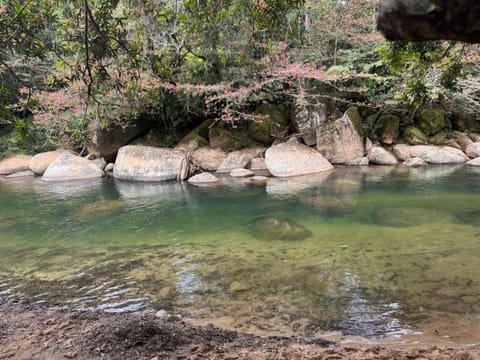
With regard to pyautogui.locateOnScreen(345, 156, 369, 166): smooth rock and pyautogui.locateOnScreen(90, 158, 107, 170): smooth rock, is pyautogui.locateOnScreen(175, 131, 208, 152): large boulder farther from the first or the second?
pyautogui.locateOnScreen(345, 156, 369, 166): smooth rock

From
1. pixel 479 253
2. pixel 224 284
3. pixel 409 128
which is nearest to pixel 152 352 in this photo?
pixel 224 284

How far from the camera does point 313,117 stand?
1595 cm

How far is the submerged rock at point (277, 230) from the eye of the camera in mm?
7154

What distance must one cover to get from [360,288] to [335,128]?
1132 cm

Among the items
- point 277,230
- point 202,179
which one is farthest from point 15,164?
point 277,230

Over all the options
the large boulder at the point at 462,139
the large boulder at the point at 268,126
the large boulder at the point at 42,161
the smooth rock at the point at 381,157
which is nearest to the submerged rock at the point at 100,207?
the large boulder at the point at 268,126

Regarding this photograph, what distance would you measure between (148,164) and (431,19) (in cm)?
1368

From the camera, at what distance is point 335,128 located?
1526 centimetres

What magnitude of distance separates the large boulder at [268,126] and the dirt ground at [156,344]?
1320 centimetres

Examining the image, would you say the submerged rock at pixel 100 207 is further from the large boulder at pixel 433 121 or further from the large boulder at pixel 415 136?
the large boulder at pixel 433 121

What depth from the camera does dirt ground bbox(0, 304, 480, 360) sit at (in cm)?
300

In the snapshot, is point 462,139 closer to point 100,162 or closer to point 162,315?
point 162,315

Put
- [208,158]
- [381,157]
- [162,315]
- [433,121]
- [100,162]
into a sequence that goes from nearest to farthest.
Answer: [162,315] < [381,157] < [208,158] < [433,121] < [100,162]

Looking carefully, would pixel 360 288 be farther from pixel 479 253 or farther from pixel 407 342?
pixel 479 253
